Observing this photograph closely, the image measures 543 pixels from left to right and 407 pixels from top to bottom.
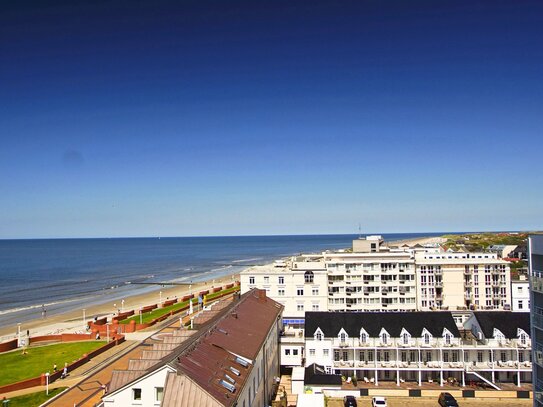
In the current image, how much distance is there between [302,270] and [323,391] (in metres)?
21.5

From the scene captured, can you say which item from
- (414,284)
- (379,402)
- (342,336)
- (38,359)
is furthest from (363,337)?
(38,359)

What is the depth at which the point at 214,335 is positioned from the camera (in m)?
31.3

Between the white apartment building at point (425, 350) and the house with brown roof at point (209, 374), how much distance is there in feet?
28.3

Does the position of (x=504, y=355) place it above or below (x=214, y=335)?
below

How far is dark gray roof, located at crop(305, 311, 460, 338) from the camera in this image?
45.2 m

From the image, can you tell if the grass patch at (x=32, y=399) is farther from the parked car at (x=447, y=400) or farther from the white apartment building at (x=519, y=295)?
the white apartment building at (x=519, y=295)

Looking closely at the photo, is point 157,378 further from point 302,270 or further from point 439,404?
point 302,270

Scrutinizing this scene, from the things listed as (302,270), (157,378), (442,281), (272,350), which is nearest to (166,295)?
(302,270)

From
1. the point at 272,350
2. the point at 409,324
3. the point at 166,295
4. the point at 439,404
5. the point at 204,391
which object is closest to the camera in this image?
the point at 204,391

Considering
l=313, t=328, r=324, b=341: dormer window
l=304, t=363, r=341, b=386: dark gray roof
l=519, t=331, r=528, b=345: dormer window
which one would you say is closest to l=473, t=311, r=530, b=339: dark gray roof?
l=519, t=331, r=528, b=345: dormer window

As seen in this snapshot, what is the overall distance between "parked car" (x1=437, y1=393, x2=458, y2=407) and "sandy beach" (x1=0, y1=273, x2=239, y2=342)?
49453 millimetres

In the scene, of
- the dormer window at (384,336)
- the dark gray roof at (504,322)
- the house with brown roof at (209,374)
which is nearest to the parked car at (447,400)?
the dormer window at (384,336)

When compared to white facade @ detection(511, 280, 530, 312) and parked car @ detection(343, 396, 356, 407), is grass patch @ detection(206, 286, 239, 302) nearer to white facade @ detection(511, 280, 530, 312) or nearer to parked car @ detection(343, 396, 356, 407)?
white facade @ detection(511, 280, 530, 312)

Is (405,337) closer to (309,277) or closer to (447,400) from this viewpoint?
(447,400)
